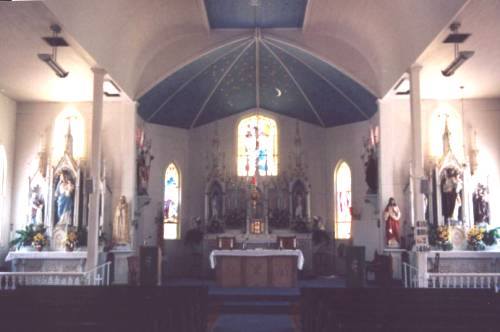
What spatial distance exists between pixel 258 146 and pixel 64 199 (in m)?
8.27

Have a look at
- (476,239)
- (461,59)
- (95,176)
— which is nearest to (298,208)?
(476,239)

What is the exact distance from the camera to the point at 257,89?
21.0m

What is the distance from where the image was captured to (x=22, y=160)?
17.9 m

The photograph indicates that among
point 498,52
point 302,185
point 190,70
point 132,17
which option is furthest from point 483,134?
point 132,17

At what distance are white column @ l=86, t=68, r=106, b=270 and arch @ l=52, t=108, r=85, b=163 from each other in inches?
163

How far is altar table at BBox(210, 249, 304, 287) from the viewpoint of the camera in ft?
54.7

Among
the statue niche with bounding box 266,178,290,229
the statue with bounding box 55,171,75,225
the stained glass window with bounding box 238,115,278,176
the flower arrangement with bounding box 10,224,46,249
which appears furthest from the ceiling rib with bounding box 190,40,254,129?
the flower arrangement with bounding box 10,224,46,249

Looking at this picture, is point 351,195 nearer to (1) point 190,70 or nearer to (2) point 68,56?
(1) point 190,70

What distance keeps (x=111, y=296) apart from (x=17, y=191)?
1072 cm

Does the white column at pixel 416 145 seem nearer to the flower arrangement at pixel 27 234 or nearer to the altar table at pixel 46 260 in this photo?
the altar table at pixel 46 260

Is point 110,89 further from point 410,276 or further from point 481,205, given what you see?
point 481,205

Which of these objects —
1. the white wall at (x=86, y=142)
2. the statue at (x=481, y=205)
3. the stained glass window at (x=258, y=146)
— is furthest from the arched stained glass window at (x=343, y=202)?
the white wall at (x=86, y=142)

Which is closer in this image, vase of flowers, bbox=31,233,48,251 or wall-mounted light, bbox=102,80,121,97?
wall-mounted light, bbox=102,80,121,97

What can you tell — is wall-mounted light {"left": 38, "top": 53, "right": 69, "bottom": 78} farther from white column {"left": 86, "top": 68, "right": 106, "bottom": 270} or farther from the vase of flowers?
the vase of flowers
